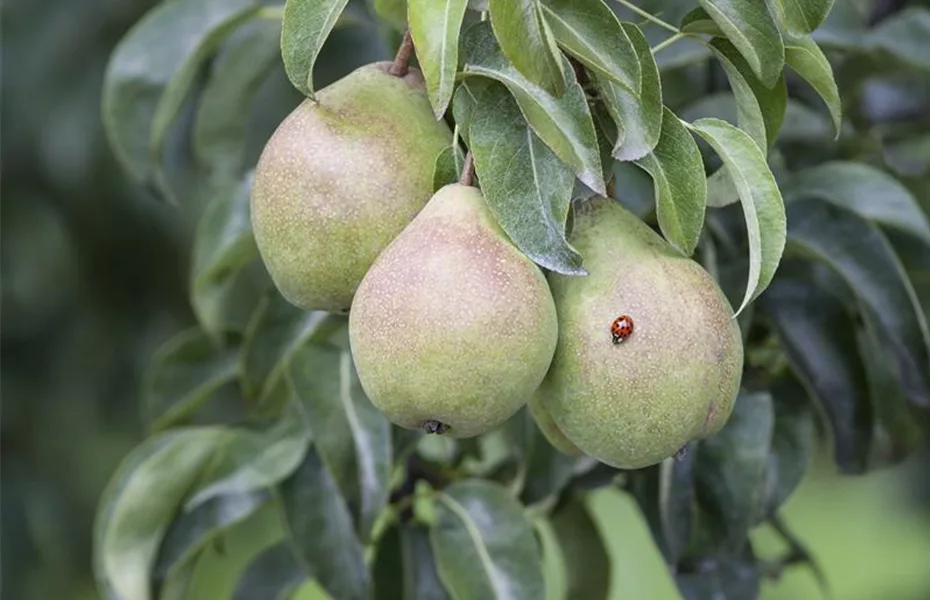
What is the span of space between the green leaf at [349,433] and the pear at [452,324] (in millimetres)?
297

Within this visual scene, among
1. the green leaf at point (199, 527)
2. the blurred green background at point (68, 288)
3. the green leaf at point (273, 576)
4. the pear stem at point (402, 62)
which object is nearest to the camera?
the pear stem at point (402, 62)

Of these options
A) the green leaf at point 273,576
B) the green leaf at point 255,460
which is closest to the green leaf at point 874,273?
the green leaf at point 255,460

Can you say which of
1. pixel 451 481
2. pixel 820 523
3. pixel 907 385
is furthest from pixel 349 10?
pixel 820 523

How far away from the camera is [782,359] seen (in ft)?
3.38

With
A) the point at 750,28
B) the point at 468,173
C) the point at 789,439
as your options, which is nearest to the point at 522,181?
the point at 468,173

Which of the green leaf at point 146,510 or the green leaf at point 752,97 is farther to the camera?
the green leaf at point 146,510

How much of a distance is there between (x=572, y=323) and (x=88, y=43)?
1377 mm

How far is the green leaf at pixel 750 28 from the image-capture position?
65 cm

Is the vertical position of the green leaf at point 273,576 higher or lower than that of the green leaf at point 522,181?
lower

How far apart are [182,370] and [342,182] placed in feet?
1.80

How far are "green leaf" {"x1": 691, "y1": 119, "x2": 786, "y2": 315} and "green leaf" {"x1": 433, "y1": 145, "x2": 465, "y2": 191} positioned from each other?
0.11 m

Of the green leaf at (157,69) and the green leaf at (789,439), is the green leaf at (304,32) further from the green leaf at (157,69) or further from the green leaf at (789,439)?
the green leaf at (789,439)

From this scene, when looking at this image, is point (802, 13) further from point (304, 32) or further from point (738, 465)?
point (738, 465)

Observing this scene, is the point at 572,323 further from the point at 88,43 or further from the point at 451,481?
the point at 88,43
